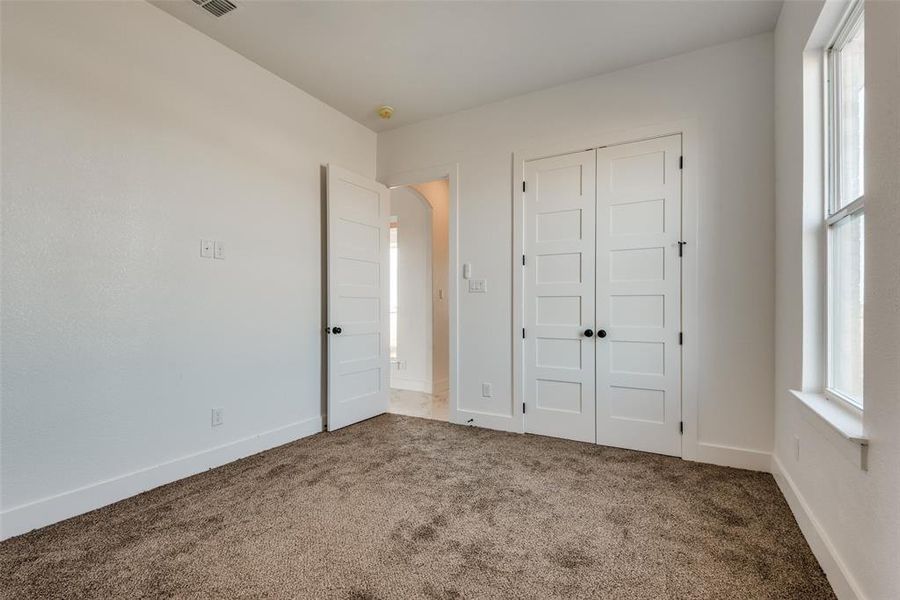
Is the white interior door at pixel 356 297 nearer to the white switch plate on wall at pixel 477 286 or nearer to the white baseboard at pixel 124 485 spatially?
the white baseboard at pixel 124 485

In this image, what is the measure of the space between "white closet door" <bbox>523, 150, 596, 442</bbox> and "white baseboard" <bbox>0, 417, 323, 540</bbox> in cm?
199

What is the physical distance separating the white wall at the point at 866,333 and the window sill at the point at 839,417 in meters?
0.04

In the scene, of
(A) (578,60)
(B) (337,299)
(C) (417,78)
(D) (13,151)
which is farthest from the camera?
(B) (337,299)

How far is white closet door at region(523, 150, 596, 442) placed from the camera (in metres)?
3.09

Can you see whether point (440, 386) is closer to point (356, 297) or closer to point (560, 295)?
point (356, 297)

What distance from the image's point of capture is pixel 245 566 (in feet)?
5.35

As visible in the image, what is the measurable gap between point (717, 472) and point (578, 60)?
2.85 metres

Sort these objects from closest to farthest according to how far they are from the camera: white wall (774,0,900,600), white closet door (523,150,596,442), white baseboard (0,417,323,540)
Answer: white wall (774,0,900,600), white baseboard (0,417,323,540), white closet door (523,150,596,442)

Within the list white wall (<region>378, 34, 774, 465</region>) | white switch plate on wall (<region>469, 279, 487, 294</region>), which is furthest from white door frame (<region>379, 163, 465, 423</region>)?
white wall (<region>378, 34, 774, 465</region>)

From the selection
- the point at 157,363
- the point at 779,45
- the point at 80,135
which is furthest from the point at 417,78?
the point at 157,363

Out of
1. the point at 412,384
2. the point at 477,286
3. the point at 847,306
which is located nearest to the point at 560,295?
the point at 477,286

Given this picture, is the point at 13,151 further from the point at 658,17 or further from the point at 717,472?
the point at 717,472

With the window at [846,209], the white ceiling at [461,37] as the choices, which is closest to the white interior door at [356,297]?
the white ceiling at [461,37]

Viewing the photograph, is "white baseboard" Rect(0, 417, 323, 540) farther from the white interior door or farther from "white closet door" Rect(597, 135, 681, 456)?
"white closet door" Rect(597, 135, 681, 456)
